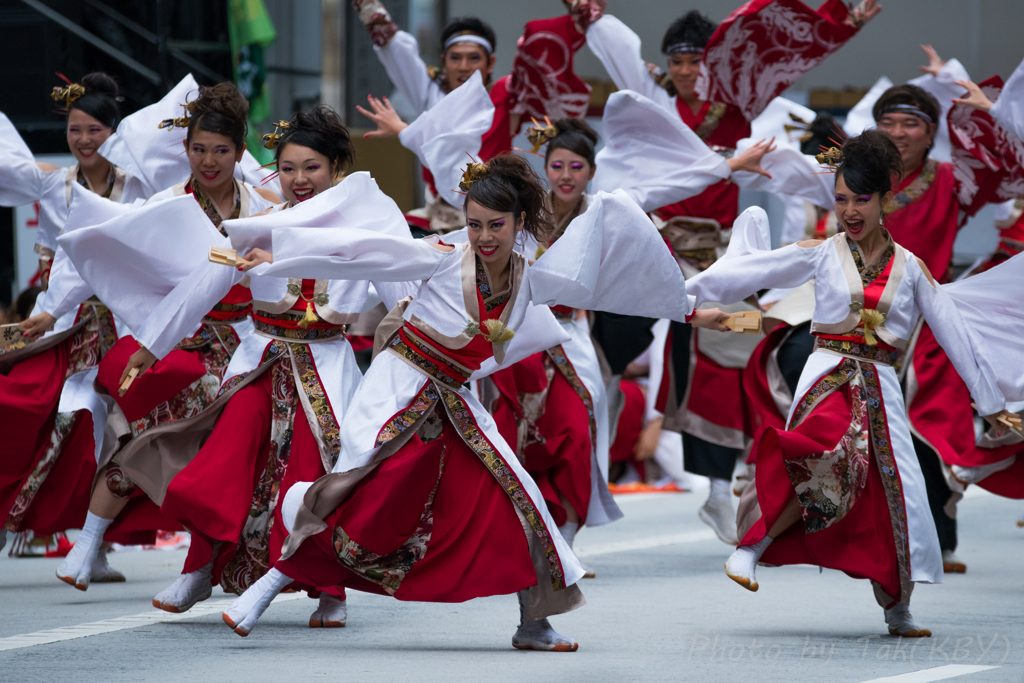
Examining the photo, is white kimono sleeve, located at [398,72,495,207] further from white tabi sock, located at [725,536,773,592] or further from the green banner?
the green banner

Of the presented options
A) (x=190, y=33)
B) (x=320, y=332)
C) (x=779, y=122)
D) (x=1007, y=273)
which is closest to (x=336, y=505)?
(x=320, y=332)

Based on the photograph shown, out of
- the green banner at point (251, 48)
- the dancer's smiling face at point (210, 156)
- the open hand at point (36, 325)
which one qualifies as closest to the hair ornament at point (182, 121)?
the dancer's smiling face at point (210, 156)

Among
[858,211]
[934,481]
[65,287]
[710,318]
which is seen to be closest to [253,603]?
[710,318]

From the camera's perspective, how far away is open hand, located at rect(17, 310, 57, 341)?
4680 mm

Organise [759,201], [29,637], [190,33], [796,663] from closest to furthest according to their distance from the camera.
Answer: [796,663], [29,637], [190,33], [759,201]

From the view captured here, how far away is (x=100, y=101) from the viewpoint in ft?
17.2

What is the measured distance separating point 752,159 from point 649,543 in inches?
69.4

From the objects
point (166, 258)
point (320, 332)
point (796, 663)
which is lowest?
point (796, 663)

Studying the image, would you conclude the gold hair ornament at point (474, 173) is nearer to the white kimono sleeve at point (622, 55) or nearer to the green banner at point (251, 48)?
the white kimono sleeve at point (622, 55)

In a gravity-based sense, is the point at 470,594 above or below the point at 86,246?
below

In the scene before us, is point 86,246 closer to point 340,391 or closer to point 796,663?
point 340,391

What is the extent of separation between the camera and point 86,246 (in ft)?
13.1

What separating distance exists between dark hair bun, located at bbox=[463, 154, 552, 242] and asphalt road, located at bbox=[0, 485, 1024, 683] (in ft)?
3.76

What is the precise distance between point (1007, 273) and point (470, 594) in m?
2.12
